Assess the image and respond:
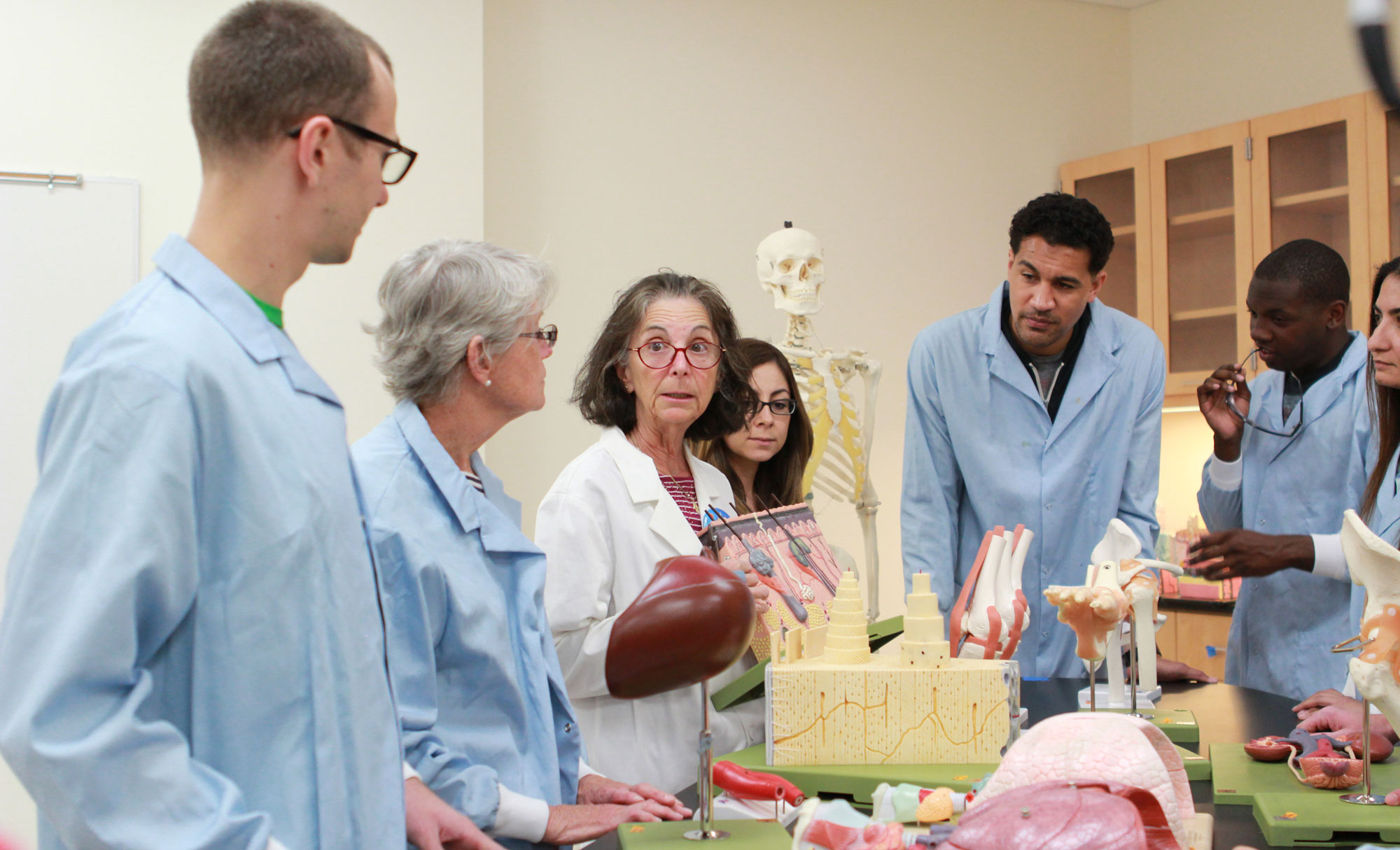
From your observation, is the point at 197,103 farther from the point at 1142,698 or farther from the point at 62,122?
the point at 62,122

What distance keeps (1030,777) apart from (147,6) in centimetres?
333

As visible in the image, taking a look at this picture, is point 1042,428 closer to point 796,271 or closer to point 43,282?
point 796,271

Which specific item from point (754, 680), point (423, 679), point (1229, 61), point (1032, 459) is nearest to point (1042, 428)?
point (1032, 459)

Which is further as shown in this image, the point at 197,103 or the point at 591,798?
the point at 591,798

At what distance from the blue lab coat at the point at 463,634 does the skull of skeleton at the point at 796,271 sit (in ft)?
7.22

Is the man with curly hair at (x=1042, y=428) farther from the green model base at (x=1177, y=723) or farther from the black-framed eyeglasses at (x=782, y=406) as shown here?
the green model base at (x=1177, y=723)

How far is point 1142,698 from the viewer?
2.04m

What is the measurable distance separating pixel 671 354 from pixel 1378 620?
1.12 meters

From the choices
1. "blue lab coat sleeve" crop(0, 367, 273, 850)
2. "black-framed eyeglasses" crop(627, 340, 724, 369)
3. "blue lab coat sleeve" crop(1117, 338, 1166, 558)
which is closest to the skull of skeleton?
"blue lab coat sleeve" crop(1117, 338, 1166, 558)

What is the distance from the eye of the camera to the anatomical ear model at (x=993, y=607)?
6.11 ft

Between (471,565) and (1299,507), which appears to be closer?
(471,565)

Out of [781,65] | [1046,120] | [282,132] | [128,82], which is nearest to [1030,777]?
[282,132]

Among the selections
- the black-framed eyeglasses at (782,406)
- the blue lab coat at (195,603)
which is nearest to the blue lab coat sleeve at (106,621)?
the blue lab coat at (195,603)

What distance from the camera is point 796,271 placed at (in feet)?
11.9
